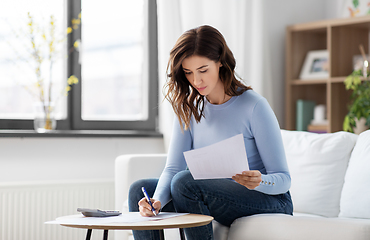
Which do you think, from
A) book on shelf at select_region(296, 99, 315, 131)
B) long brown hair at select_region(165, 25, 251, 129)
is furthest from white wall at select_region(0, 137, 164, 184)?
long brown hair at select_region(165, 25, 251, 129)

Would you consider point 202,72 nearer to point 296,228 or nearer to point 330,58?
point 296,228

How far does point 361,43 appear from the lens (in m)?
3.09

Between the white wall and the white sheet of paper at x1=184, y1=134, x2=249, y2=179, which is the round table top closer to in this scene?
the white sheet of paper at x1=184, y1=134, x2=249, y2=179

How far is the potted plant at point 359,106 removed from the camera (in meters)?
2.62

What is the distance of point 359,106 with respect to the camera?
2.63 m

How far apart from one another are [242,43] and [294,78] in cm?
49

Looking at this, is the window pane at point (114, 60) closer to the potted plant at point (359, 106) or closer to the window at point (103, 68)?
the window at point (103, 68)

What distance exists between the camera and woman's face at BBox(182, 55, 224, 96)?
5.09 ft

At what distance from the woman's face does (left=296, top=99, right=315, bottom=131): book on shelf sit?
5.23 feet

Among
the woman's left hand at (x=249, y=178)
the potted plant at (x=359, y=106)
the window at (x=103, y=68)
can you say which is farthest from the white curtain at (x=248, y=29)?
the woman's left hand at (x=249, y=178)

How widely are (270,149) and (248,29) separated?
1601mm

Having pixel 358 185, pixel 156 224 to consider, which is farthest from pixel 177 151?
pixel 358 185

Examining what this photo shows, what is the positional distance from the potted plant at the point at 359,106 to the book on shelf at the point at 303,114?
1.30 ft

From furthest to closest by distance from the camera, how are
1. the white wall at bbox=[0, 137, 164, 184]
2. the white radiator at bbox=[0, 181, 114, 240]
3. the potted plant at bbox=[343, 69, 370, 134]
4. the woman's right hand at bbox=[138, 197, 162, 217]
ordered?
the potted plant at bbox=[343, 69, 370, 134]
the white wall at bbox=[0, 137, 164, 184]
the white radiator at bbox=[0, 181, 114, 240]
the woman's right hand at bbox=[138, 197, 162, 217]
